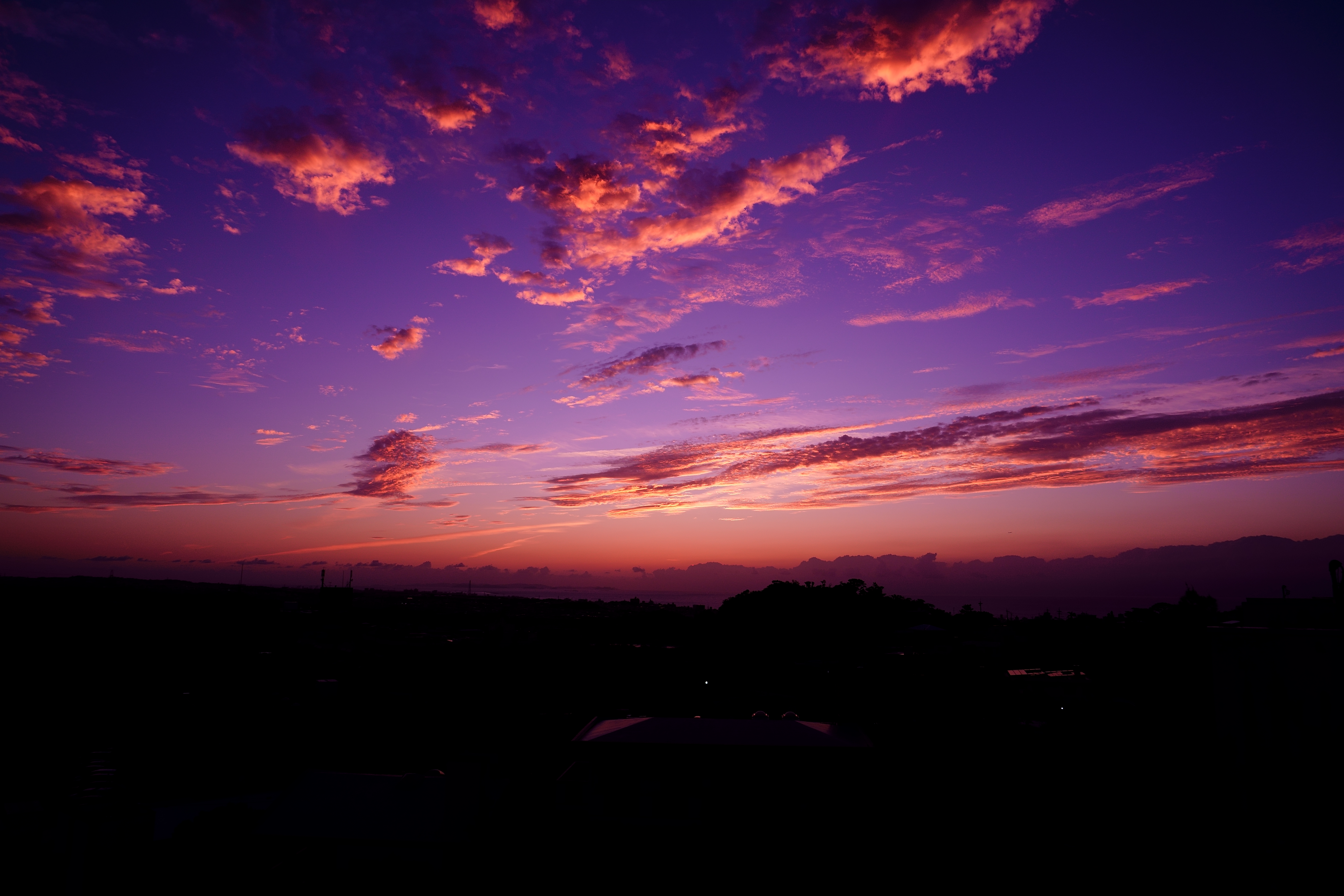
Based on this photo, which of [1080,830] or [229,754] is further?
[229,754]

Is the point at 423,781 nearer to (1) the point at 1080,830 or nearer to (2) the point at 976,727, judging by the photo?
(1) the point at 1080,830

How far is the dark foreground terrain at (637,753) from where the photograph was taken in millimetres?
12273

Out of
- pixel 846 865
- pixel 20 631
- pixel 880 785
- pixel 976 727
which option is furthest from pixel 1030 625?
pixel 20 631

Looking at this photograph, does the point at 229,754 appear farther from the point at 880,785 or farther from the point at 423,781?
the point at 880,785

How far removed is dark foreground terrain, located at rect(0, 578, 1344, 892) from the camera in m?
12.3

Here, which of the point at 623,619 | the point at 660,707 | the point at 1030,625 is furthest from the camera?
the point at 623,619

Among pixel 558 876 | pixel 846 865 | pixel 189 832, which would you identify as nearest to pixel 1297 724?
pixel 846 865

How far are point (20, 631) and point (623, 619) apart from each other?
4999 cm

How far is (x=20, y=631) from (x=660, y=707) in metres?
48.5

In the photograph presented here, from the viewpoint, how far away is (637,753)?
46.3ft

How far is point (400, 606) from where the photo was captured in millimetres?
149000

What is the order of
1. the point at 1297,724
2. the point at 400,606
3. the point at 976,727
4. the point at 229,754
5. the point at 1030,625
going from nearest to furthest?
the point at 1297,724 → the point at 976,727 → the point at 229,754 → the point at 1030,625 → the point at 400,606

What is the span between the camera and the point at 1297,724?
9.41 metres

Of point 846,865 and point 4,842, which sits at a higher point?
point 4,842
